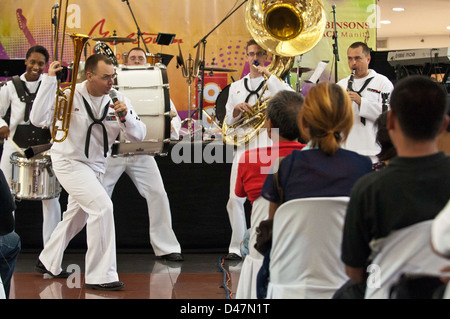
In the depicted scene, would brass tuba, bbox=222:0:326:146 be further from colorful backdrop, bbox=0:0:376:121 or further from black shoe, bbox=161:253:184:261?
colorful backdrop, bbox=0:0:376:121

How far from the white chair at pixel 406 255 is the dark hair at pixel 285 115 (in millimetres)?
1121

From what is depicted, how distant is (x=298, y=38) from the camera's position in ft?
16.8

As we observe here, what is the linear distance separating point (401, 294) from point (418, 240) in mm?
169

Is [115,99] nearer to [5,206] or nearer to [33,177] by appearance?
[33,177]

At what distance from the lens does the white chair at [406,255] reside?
1910 millimetres

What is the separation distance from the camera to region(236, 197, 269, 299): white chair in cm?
306

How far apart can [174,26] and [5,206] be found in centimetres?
654

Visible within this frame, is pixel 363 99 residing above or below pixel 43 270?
above

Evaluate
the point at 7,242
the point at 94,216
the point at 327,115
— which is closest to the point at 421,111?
the point at 327,115

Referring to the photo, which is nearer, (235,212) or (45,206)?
(45,206)

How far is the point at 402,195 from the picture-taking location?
1.93 metres

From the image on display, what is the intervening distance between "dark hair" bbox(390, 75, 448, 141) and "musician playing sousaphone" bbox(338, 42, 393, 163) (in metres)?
3.40

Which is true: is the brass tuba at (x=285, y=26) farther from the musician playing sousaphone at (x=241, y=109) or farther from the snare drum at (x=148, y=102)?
the snare drum at (x=148, y=102)

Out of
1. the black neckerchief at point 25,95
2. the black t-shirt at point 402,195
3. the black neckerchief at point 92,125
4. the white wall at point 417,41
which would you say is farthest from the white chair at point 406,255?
the white wall at point 417,41
